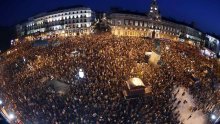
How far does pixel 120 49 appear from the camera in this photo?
2742 centimetres

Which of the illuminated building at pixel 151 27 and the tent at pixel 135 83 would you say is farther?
the illuminated building at pixel 151 27

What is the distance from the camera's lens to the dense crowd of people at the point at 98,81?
664 inches

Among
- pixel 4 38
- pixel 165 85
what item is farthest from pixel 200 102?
pixel 4 38

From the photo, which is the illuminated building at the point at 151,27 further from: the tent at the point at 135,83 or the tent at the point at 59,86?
the tent at the point at 59,86

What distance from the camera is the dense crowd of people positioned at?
55.3 feet

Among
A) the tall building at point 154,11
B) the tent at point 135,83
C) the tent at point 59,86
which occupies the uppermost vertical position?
the tent at point 135,83

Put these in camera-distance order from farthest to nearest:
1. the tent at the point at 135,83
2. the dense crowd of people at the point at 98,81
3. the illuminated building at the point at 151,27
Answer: the illuminated building at the point at 151,27 < the tent at the point at 135,83 < the dense crowd of people at the point at 98,81

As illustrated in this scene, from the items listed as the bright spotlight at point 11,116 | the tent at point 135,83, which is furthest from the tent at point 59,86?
the tent at point 135,83

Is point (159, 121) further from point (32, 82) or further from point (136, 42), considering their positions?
point (136, 42)

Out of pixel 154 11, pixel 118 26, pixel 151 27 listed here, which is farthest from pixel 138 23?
pixel 154 11

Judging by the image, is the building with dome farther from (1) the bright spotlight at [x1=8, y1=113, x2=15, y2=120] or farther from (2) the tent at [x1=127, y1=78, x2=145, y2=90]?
(1) the bright spotlight at [x1=8, y1=113, x2=15, y2=120]

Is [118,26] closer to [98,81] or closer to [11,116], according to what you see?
[98,81]

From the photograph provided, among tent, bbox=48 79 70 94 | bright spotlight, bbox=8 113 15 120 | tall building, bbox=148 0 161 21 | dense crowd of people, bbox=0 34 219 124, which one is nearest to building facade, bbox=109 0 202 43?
tall building, bbox=148 0 161 21

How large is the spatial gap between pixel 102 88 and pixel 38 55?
1023cm
